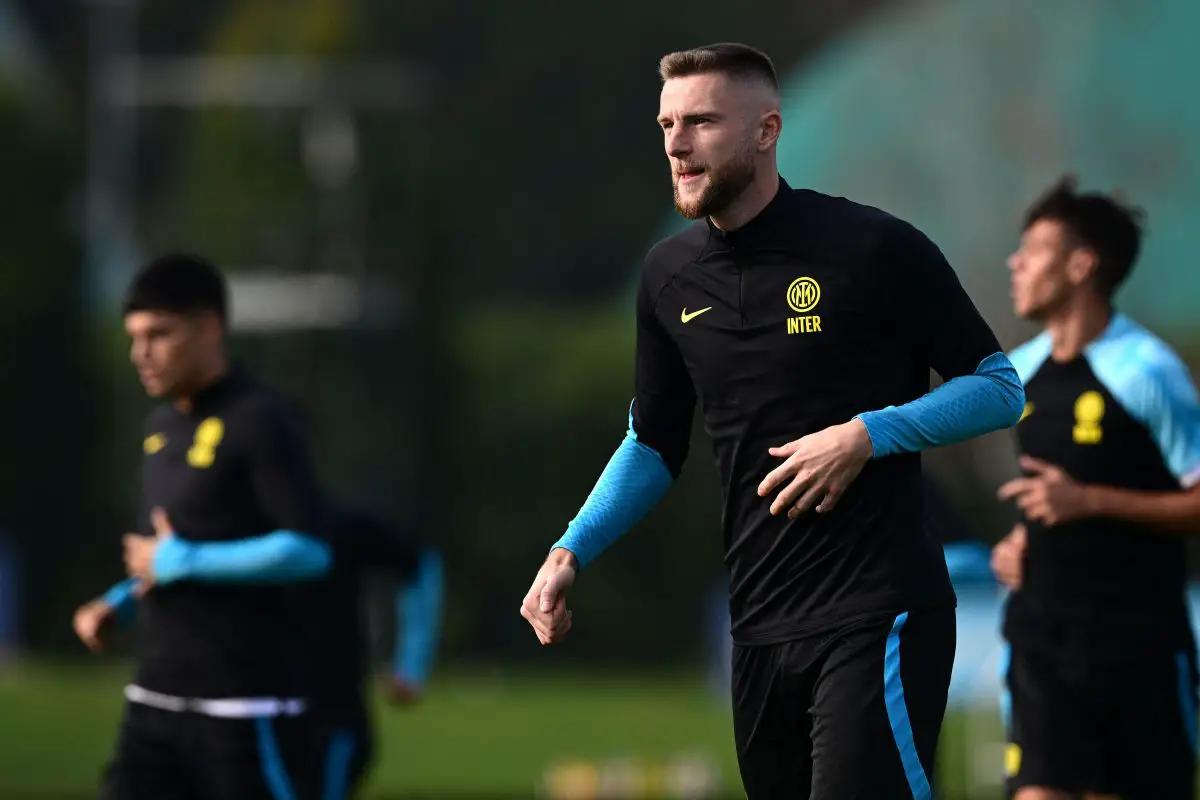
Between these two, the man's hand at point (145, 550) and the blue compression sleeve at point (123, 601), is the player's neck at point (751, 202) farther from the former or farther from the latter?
the blue compression sleeve at point (123, 601)

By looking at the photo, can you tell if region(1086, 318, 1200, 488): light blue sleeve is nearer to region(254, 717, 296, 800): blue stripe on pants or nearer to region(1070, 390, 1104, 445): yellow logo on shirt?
region(1070, 390, 1104, 445): yellow logo on shirt

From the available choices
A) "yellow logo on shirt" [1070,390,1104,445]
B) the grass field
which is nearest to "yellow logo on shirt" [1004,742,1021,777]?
"yellow logo on shirt" [1070,390,1104,445]

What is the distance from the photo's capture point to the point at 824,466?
637cm

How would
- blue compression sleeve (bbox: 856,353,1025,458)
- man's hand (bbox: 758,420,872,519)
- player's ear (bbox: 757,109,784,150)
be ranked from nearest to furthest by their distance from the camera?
man's hand (bbox: 758,420,872,519)
blue compression sleeve (bbox: 856,353,1025,458)
player's ear (bbox: 757,109,784,150)

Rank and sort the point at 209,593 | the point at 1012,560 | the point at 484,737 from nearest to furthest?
1. the point at 209,593
2. the point at 1012,560
3. the point at 484,737

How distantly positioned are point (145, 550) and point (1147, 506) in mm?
3517

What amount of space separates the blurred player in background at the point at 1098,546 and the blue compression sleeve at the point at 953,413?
2095mm

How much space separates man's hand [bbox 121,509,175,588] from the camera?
8.80 meters

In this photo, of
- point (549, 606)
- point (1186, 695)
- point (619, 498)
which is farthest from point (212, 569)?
point (1186, 695)

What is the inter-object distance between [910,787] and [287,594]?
3393mm

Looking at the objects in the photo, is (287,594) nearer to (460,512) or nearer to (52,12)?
(460,512)

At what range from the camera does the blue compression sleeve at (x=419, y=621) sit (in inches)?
464

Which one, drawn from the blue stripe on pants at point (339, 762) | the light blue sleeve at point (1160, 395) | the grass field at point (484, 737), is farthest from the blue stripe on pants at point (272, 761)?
the grass field at point (484, 737)

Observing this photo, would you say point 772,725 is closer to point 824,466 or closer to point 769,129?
point 824,466
